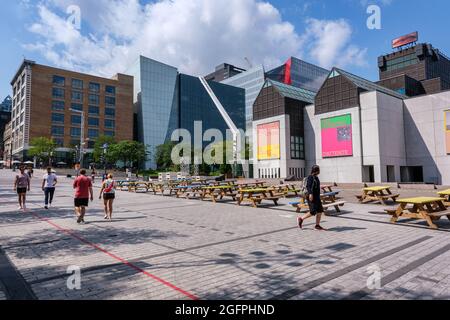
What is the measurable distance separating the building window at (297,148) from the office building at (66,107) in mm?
52776

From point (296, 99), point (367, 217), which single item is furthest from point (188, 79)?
point (367, 217)

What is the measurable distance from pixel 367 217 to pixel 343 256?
→ 19.2 ft

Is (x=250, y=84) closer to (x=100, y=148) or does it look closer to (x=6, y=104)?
(x=100, y=148)

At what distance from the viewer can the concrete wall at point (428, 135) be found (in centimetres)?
4069

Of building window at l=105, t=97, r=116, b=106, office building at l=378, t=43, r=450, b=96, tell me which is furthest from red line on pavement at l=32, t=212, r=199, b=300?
office building at l=378, t=43, r=450, b=96

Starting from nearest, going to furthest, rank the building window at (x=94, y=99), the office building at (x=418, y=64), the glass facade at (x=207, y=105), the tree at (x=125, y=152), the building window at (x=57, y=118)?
the tree at (x=125, y=152), the building window at (x=57, y=118), the building window at (x=94, y=99), the office building at (x=418, y=64), the glass facade at (x=207, y=105)

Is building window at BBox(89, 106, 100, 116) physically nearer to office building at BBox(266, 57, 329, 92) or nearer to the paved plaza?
office building at BBox(266, 57, 329, 92)

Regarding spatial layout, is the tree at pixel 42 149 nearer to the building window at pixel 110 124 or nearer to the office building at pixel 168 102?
the building window at pixel 110 124

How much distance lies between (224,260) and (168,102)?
105842 mm

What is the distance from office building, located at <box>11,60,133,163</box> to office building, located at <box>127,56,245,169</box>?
5818mm

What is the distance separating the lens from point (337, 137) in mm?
46094

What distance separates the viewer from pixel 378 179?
4028 centimetres

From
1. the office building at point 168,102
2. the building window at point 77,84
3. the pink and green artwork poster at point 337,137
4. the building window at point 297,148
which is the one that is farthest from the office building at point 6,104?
the pink and green artwork poster at point 337,137
